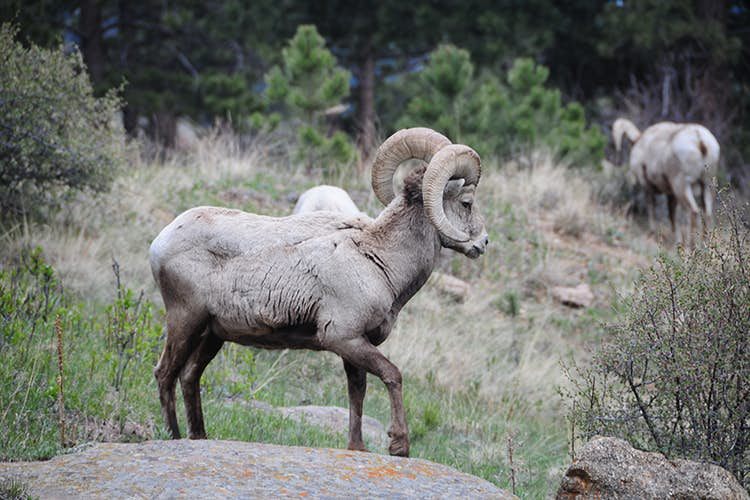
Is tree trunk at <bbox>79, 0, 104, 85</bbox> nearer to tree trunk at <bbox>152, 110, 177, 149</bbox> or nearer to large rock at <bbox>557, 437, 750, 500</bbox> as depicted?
tree trunk at <bbox>152, 110, 177, 149</bbox>

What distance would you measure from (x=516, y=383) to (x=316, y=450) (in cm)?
609

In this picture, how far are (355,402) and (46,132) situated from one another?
6992mm

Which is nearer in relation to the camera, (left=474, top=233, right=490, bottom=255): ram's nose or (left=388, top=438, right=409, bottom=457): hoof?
(left=388, top=438, right=409, bottom=457): hoof

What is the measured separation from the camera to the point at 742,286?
19.9 ft

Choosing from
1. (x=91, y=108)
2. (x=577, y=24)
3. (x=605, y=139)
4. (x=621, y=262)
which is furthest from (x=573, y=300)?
(x=577, y=24)

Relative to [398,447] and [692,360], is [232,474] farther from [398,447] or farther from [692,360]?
[692,360]

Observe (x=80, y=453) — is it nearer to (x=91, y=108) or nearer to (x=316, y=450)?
(x=316, y=450)

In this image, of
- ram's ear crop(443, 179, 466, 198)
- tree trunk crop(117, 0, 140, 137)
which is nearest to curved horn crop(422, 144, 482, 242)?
ram's ear crop(443, 179, 466, 198)

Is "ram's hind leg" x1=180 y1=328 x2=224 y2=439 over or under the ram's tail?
under

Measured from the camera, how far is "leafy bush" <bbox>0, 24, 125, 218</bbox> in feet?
35.7

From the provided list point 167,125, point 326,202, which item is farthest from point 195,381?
point 167,125

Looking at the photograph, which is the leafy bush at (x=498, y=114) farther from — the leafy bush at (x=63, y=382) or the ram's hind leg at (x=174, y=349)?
the ram's hind leg at (x=174, y=349)

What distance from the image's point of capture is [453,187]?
19.3 ft

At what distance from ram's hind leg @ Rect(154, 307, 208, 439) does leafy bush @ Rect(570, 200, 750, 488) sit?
2.46 m
